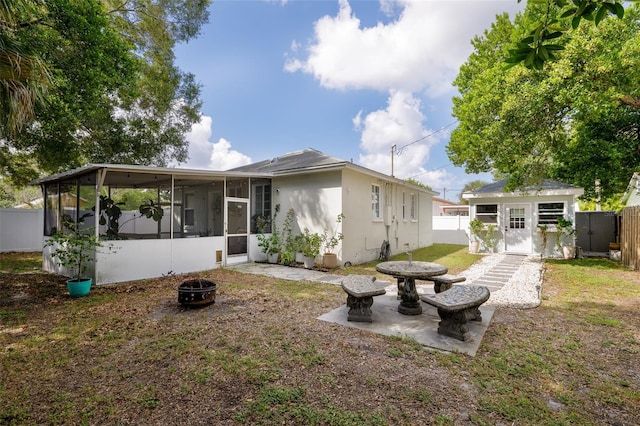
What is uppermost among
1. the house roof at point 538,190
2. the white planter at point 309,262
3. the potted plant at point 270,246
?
the house roof at point 538,190

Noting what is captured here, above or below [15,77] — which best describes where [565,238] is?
below

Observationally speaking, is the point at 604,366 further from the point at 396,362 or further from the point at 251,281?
the point at 251,281

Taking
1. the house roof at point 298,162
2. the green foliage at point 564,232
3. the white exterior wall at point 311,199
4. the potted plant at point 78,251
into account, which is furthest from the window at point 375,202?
the potted plant at point 78,251

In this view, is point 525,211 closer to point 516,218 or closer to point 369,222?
point 516,218

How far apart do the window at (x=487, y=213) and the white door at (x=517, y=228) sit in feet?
1.45

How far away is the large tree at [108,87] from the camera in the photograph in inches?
268

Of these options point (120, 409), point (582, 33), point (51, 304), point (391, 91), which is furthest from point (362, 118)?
point (120, 409)

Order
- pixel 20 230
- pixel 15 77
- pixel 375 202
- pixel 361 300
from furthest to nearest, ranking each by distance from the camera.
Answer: pixel 20 230 < pixel 375 202 < pixel 361 300 < pixel 15 77

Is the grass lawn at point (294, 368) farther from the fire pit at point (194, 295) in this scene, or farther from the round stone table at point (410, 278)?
the round stone table at point (410, 278)

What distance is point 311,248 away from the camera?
9.88 m

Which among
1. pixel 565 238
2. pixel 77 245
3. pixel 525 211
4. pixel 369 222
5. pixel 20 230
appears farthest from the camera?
pixel 20 230

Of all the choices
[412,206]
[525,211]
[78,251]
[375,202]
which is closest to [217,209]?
[78,251]

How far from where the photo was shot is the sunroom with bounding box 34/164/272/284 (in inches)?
302

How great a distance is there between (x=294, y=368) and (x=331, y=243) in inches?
260
